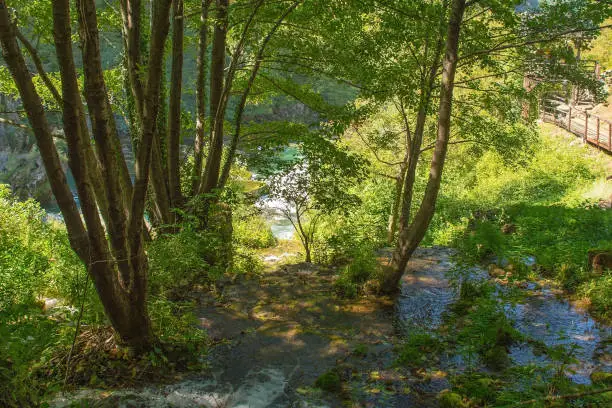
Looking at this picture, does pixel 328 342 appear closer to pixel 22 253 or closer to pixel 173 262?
pixel 173 262

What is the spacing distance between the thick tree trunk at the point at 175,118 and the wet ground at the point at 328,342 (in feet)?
8.17

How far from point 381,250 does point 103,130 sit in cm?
806

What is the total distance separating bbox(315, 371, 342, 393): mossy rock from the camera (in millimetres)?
4746

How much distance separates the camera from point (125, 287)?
14.5 ft

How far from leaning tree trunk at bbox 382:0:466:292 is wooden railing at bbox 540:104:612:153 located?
14.5 metres

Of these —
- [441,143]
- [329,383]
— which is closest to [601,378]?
[329,383]

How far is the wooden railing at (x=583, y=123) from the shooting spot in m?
18.0

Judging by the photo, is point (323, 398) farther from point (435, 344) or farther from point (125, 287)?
point (125, 287)

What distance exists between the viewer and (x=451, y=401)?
14.0 feet

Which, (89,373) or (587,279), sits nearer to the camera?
(89,373)

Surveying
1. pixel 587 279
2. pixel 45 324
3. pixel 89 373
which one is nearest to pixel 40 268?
pixel 89 373

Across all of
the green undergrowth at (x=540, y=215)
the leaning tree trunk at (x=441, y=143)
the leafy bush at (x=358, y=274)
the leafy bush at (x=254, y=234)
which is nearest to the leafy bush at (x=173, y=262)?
the leafy bush at (x=358, y=274)

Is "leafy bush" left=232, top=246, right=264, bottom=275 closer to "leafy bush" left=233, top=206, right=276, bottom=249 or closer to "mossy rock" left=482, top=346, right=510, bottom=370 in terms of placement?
"mossy rock" left=482, top=346, right=510, bottom=370

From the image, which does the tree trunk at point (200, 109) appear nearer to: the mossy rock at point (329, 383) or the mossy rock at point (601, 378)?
the mossy rock at point (329, 383)
